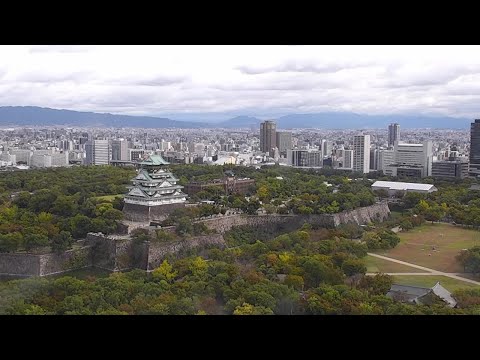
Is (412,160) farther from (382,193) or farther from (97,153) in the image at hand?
(97,153)

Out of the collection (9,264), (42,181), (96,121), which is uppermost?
(96,121)

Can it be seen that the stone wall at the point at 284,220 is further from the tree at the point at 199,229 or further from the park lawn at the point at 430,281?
the park lawn at the point at 430,281

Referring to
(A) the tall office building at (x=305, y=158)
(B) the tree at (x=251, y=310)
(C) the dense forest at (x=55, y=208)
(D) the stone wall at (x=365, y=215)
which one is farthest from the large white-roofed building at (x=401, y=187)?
(B) the tree at (x=251, y=310)

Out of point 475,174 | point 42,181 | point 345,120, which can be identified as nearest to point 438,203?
point 345,120

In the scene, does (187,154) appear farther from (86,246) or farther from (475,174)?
(86,246)

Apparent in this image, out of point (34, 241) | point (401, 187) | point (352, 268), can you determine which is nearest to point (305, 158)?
point (401, 187)

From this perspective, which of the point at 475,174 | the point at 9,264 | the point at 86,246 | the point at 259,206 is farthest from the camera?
the point at 475,174

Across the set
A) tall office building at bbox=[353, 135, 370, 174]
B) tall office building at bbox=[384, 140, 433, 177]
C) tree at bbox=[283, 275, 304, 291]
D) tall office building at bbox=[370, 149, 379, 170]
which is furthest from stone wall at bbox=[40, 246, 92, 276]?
tall office building at bbox=[370, 149, 379, 170]

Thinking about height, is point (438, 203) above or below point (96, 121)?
below
